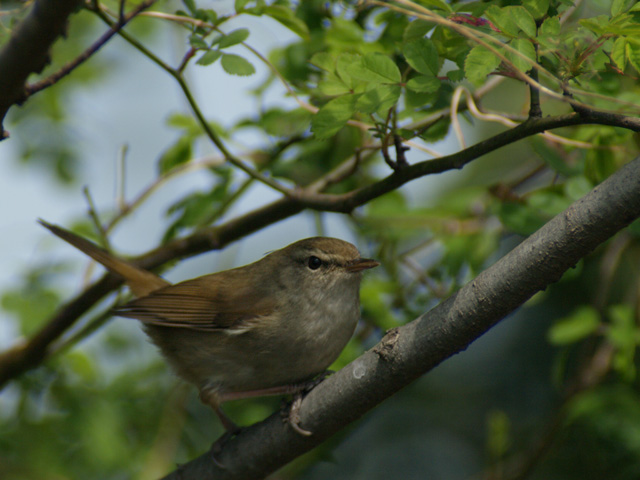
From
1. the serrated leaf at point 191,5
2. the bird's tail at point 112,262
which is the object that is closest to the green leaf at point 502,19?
the serrated leaf at point 191,5

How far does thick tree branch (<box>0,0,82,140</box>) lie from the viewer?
2010 mm

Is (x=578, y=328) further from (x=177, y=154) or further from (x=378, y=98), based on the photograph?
(x=177, y=154)

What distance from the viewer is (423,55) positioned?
230 cm

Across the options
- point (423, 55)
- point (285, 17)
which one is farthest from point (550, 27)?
point (285, 17)

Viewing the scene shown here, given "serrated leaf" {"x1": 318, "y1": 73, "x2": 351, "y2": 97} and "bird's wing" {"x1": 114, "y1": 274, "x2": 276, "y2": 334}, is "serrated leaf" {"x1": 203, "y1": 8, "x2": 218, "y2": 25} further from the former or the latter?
"bird's wing" {"x1": 114, "y1": 274, "x2": 276, "y2": 334}

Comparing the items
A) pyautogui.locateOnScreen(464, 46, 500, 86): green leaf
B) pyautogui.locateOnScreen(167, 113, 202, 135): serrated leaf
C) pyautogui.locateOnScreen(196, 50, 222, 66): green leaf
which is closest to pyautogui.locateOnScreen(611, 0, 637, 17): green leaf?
pyautogui.locateOnScreen(464, 46, 500, 86): green leaf

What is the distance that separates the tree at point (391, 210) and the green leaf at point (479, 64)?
0.01 metres

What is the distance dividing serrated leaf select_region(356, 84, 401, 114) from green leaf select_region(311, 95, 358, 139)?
0.30 feet

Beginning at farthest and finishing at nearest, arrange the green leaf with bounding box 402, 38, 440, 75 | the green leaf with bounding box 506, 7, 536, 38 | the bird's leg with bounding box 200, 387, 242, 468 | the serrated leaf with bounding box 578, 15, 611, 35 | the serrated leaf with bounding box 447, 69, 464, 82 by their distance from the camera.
Result: the bird's leg with bounding box 200, 387, 242, 468 → the green leaf with bounding box 402, 38, 440, 75 → the serrated leaf with bounding box 447, 69, 464, 82 → the green leaf with bounding box 506, 7, 536, 38 → the serrated leaf with bounding box 578, 15, 611, 35

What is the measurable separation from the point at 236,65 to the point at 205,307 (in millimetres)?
1707

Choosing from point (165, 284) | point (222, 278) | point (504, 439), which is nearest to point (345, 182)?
point (222, 278)

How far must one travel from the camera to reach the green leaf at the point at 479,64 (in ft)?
6.59

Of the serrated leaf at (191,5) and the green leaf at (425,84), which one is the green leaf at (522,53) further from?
the serrated leaf at (191,5)

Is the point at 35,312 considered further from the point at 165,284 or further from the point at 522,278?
the point at 522,278
